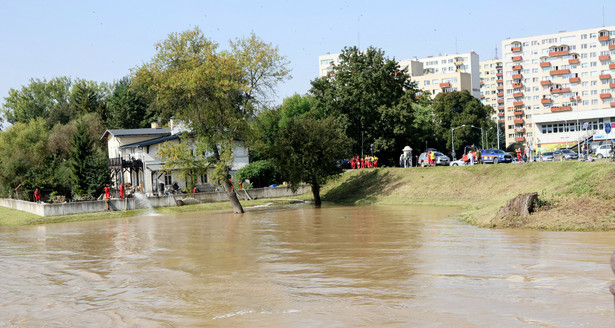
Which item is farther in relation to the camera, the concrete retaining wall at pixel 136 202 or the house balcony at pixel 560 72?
the house balcony at pixel 560 72

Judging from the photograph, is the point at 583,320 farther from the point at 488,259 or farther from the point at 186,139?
the point at 186,139

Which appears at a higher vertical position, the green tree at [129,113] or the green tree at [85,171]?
the green tree at [129,113]

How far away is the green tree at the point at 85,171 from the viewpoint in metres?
55.1

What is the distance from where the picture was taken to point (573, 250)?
16.6 meters

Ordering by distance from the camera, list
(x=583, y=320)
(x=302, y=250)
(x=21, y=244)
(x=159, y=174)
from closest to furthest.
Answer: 1. (x=583, y=320)
2. (x=302, y=250)
3. (x=21, y=244)
4. (x=159, y=174)

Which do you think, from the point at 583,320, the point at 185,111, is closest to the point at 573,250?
the point at 583,320

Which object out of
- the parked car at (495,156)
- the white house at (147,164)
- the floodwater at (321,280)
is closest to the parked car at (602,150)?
the parked car at (495,156)

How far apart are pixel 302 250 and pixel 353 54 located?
1982 inches

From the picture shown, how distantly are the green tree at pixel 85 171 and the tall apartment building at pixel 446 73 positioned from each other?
4426 inches

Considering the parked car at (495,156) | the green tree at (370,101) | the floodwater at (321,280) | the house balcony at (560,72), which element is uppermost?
the house balcony at (560,72)

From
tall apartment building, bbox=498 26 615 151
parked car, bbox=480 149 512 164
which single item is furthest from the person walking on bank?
tall apartment building, bbox=498 26 615 151

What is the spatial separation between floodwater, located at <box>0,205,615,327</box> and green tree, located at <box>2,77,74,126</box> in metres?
99.7

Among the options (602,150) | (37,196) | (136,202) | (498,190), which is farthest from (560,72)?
(37,196)

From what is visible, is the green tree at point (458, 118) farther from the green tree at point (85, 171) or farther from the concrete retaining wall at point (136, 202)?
the green tree at point (85, 171)
